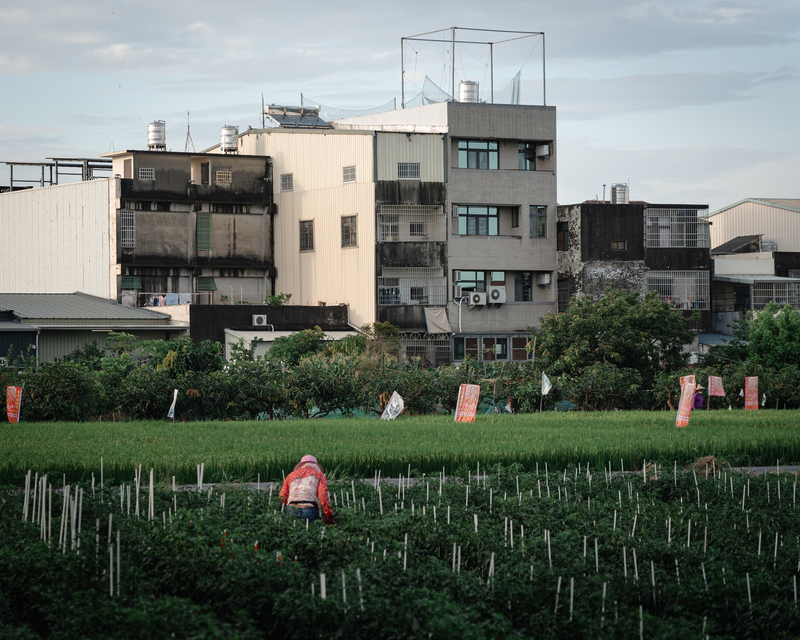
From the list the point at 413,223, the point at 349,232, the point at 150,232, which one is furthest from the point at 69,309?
the point at 413,223

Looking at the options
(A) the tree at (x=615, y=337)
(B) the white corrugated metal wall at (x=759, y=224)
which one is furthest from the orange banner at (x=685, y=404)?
(B) the white corrugated metal wall at (x=759, y=224)

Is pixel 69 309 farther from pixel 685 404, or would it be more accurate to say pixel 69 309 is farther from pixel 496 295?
pixel 685 404

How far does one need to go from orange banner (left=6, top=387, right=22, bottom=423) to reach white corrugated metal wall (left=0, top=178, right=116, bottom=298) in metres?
23.2

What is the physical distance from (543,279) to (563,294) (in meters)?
1.38

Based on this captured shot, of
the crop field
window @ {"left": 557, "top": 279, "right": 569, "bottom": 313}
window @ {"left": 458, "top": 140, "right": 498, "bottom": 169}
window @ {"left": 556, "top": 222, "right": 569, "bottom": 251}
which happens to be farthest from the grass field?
window @ {"left": 458, "top": 140, "right": 498, "bottom": 169}

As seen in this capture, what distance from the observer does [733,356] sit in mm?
39125

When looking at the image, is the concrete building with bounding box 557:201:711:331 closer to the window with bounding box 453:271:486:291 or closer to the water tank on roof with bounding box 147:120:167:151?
the window with bounding box 453:271:486:291

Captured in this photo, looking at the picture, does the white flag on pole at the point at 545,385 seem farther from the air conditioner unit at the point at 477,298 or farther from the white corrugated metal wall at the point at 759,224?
the white corrugated metal wall at the point at 759,224

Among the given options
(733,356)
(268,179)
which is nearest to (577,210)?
(733,356)

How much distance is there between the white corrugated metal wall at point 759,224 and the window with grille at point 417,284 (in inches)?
955

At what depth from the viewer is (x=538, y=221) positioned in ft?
161

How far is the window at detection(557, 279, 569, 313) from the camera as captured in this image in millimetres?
49406

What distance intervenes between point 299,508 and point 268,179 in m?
39.8

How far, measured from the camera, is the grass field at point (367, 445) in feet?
58.2
